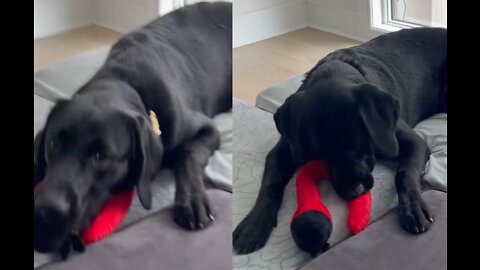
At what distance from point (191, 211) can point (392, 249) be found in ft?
1.52

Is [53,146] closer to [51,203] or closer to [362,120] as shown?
[51,203]

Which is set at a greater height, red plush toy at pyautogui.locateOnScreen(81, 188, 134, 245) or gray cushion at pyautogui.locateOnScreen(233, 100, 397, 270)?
red plush toy at pyautogui.locateOnScreen(81, 188, 134, 245)

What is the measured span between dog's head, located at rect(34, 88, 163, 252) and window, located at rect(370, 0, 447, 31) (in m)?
0.65

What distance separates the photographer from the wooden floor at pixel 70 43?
43.5 inches

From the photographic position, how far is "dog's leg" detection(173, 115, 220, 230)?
3.89 feet

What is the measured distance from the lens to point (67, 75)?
3.65ft

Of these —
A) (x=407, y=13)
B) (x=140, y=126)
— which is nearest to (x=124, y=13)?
(x=140, y=126)

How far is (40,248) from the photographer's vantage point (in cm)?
111

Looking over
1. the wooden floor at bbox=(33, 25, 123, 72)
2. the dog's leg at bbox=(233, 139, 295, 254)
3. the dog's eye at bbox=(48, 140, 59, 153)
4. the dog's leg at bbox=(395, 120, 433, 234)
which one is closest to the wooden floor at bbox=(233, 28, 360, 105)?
the dog's leg at bbox=(233, 139, 295, 254)

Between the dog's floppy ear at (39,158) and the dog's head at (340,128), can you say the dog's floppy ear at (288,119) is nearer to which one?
the dog's head at (340,128)

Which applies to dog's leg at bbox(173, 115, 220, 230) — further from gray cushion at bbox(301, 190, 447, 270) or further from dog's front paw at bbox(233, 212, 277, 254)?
gray cushion at bbox(301, 190, 447, 270)
